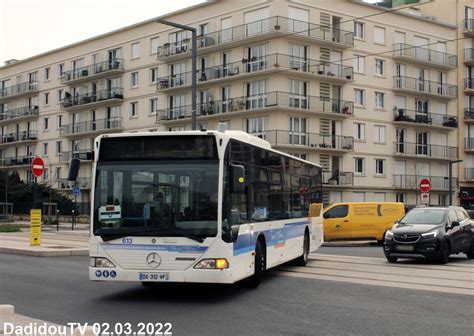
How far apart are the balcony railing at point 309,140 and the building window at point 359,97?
11.4 feet

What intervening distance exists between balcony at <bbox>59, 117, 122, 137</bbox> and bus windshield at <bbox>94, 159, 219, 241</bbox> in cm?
5313

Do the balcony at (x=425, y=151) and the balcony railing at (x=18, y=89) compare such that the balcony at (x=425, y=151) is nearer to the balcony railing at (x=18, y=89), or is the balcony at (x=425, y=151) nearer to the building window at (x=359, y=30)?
the building window at (x=359, y=30)

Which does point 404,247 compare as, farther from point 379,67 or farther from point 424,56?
point 424,56

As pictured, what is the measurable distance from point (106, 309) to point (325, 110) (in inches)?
1735

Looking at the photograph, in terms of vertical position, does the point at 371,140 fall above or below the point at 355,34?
below

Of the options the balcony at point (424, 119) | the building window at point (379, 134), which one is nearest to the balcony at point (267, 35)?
the building window at point (379, 134)

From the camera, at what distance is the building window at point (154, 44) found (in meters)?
59.2

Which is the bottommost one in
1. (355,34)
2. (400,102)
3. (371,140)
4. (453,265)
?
(453,265)

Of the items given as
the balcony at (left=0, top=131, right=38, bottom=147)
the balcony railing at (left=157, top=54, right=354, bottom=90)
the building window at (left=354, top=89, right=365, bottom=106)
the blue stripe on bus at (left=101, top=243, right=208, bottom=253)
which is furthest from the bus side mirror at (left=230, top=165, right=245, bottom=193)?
the balcony at (left=0, top=131, right=38, bottom=147)

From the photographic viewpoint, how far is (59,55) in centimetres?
7206

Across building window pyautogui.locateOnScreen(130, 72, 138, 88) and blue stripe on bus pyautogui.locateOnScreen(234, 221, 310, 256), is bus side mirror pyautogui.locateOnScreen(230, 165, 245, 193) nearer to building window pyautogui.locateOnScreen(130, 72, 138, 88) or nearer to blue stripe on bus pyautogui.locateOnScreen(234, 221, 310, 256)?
blue stripe on bus pyautogui.locateOnScreen(234, 221, 310, 256)

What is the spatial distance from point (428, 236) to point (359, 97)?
130 feet

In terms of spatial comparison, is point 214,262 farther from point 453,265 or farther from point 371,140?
point 371,140

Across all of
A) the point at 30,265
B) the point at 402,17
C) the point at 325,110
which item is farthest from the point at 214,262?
the point at 402,17
